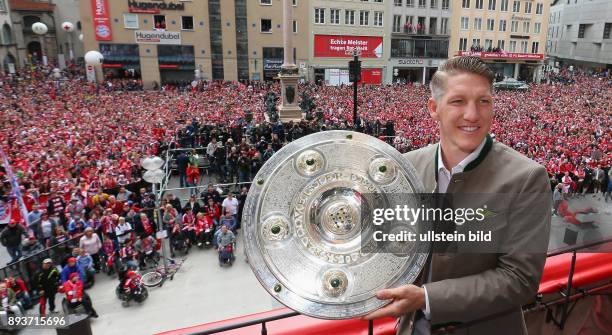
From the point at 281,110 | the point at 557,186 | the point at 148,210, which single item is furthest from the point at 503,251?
the point at 281,110

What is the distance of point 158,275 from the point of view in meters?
9.46

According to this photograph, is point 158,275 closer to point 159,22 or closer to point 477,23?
point 159,22

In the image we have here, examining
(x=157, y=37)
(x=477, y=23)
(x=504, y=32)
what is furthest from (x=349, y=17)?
(x=504, y=32)

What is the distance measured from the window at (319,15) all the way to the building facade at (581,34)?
4135 centimetres

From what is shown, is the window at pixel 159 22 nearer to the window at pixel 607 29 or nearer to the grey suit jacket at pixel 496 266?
the grey suit jacket at pixel 496 266

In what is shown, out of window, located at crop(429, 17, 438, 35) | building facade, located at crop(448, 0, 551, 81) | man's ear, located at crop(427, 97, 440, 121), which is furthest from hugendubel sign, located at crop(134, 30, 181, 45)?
man's ear, located at crop(427, 97, 440, 121)

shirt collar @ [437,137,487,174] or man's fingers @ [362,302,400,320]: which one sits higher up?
shirt collar @ [437,137,487,174]

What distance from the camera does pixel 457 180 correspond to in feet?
5.25

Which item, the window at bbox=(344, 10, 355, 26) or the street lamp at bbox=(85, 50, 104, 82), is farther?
the window at bbox=(344, 10, 355, 26)

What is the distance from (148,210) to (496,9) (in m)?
51.2

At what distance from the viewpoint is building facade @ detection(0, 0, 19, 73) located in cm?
3759

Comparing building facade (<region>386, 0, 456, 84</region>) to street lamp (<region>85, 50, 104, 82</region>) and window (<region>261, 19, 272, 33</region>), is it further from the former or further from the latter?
street lamp (<region>85, 50, 104, 82</region>)

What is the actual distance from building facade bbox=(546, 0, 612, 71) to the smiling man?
224ft

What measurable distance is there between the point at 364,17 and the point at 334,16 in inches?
144
